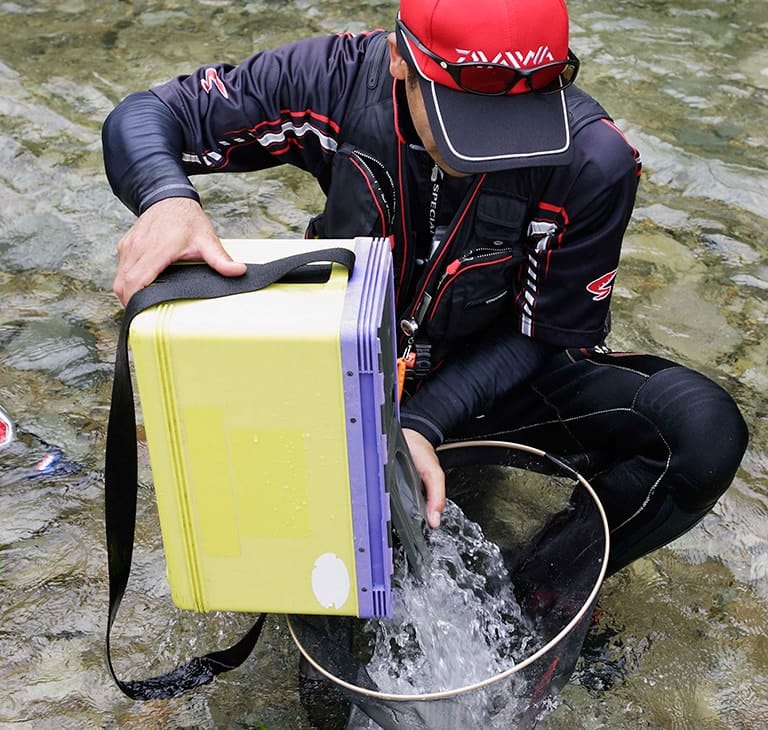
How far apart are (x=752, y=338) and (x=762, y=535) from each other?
873mm

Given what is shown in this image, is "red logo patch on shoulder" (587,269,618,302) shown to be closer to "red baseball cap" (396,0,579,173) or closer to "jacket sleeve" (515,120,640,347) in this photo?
"jacket sleeve" (515,120,640,347)

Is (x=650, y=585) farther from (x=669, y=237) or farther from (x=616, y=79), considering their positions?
(x=616, y=79)

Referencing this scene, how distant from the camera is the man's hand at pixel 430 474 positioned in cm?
187

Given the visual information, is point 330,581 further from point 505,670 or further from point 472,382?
point 472,382

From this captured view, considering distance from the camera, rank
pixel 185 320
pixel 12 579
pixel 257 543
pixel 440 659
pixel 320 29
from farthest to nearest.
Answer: pixel 320 29 → pixel 12 579 → pixel 440 659 → pixel 257 543 → pixel 185 320

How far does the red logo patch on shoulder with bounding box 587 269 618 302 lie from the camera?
6.93 ft

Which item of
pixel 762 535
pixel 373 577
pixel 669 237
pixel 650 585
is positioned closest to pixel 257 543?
pixel 373 577

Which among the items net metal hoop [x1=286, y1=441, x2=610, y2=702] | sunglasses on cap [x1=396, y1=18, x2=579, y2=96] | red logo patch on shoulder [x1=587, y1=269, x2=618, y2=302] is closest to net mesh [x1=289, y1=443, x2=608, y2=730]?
net metal hoop [x1=286, y1=441, x2=610, y2=702]

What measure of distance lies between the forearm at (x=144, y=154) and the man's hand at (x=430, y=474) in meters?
0.65

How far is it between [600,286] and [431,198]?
417mm

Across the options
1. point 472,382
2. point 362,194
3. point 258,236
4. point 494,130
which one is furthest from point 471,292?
point 258,236

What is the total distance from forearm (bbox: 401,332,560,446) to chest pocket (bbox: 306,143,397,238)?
1.16ft

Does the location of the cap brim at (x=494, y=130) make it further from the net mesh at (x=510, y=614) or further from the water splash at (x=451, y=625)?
the water splash at (x=451, y=625)

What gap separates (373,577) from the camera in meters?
1.55
